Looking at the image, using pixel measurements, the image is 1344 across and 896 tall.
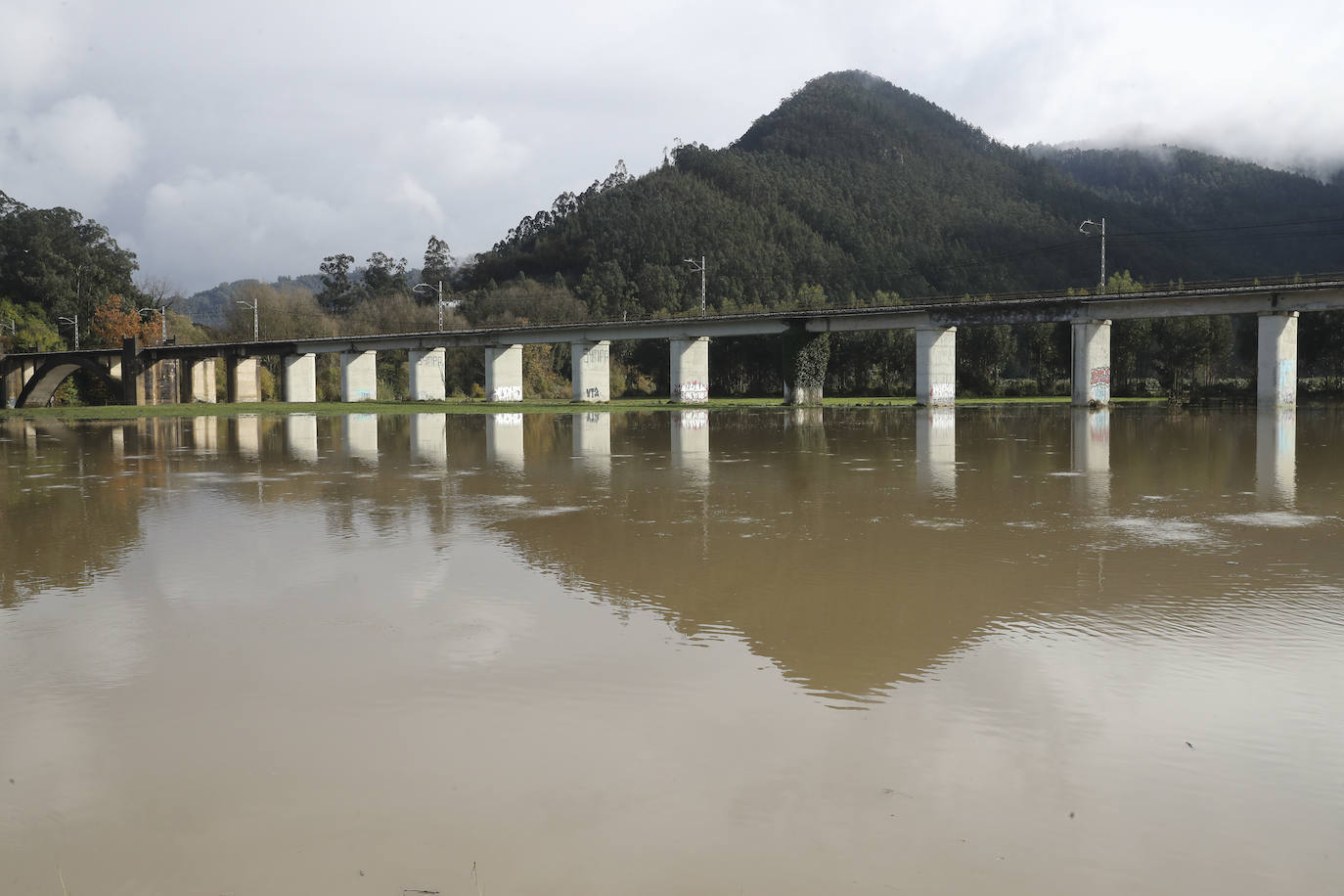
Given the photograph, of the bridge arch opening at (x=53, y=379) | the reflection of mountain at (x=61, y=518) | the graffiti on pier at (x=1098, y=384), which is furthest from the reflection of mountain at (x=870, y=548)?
the bridge arch opening at (x=53, y=379)

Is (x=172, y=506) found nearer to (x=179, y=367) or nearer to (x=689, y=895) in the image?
(x=689, y=895)

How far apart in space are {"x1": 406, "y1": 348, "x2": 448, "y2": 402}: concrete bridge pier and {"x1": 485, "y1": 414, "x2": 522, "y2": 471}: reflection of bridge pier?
4301 centimetres

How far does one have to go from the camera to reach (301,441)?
127 feet

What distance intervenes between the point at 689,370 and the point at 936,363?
66.7 feet

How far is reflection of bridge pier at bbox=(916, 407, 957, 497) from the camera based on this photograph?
20.9 m

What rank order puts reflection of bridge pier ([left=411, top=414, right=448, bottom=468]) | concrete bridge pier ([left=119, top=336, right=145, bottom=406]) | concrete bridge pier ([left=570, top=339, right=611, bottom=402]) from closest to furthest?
reflection of bridge pier ([left=411, top=414, right=448, bottom=468]) → concrete bridge pier ([left=570, top=339, right=611, bottom=402]) → concrete bridge pier ([left=119, top=336, right=145, bottom=406])

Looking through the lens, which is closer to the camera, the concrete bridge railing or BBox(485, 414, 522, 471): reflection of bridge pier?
BBox(485, 414, 522, 471): reflection of bridge pier

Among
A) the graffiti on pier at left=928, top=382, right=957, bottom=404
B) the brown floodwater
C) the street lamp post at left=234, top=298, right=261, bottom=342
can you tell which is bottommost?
the brown floodwater

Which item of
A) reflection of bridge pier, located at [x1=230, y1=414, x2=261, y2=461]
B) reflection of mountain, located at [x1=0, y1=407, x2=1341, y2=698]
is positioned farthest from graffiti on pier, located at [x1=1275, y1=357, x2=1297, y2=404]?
reflection of bridge pier, located at [x1=230, y1=414, x2=261, y2=461]

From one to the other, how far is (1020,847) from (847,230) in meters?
167

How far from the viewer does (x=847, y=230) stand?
166m

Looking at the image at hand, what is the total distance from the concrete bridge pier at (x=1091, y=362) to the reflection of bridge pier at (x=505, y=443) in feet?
108

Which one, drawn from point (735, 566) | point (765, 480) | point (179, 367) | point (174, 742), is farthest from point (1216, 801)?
point (179, 367)

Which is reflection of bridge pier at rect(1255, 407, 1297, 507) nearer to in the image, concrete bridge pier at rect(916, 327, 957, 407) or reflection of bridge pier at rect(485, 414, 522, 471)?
reflection of bridge pier at rect(485, 414, 522, 471)
